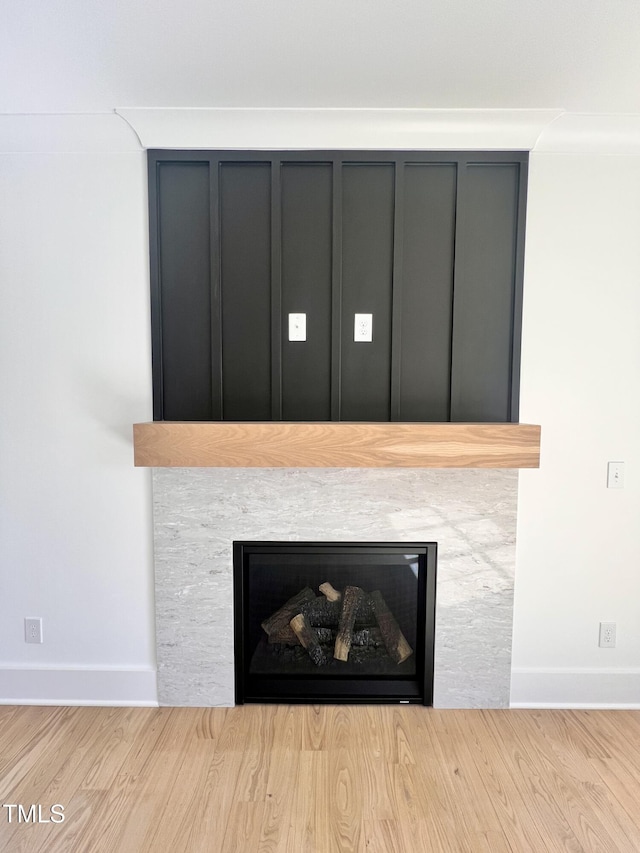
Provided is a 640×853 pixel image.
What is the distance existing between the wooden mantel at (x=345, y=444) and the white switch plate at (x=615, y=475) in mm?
515

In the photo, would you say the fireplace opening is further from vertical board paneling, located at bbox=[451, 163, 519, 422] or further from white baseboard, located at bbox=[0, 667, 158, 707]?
vertical board paneling, located at bbox=[451, 163, 519, 422]

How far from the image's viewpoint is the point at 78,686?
247cm

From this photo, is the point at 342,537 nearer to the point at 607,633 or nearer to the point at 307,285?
the point at 307,285

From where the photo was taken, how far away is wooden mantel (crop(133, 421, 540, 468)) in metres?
2.11

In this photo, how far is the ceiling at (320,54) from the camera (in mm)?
1564

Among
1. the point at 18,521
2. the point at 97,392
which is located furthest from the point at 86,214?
the point at 18,521

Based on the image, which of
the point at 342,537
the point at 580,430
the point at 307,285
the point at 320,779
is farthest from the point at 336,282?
the point at 320,779

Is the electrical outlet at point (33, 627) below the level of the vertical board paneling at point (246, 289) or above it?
below

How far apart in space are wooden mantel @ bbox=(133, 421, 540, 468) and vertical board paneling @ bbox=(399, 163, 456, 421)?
284 mm

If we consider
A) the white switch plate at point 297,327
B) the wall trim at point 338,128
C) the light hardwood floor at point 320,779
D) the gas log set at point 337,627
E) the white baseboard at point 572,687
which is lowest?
the light hardwood floor at point 320,779

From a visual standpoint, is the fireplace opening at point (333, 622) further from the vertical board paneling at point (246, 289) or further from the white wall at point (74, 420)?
the vertical board paneling at point (246, 289)

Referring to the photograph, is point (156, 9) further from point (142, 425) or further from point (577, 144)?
point (577, 144)

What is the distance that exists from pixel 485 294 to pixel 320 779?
1954 millimetres

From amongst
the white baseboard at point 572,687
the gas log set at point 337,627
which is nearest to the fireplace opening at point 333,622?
the gas log set at point 337,627
